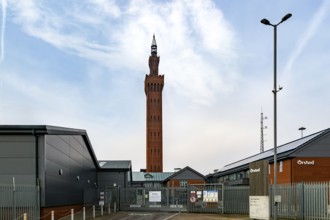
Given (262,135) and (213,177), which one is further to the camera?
(262,135)

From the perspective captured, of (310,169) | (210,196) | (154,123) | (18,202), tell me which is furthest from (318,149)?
(154,123)

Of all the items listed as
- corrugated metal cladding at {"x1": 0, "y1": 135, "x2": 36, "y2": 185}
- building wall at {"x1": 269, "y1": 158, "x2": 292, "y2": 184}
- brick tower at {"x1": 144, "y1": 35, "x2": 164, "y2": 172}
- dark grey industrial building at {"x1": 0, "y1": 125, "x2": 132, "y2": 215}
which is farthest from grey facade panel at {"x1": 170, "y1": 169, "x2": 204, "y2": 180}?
corrugated metal cladding at {"x1": 0, "y1": 135, "x2": 36, "y2": 185}

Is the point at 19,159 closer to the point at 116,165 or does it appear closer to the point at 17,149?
the point at 17,149

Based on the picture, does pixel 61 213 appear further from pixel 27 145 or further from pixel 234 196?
pixel 234 196

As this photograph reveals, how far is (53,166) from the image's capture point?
2911 centimetres

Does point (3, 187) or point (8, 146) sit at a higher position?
point (8, 146)

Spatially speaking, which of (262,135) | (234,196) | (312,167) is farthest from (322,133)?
(262,135)

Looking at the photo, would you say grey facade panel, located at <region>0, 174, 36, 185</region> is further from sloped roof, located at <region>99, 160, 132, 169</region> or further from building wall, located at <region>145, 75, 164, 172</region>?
building wall, located at <region>145, 75, 164, 172</region>

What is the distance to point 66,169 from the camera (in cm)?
3419

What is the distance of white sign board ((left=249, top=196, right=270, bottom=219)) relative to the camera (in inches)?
909

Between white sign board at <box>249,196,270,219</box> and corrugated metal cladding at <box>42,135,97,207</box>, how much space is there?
42.2 ft

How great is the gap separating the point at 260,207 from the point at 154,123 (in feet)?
275

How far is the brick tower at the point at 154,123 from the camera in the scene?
347 ft

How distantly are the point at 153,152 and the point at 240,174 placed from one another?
47.4m
